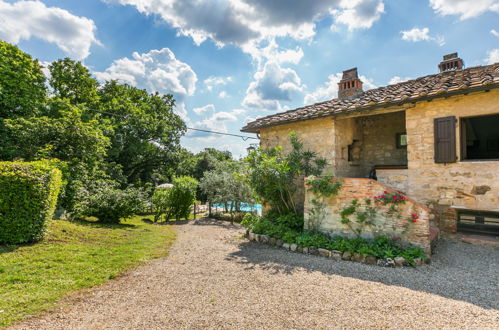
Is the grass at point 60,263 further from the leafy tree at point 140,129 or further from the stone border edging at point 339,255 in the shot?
the leafy tree at point 140,129

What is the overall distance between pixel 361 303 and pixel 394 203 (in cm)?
304

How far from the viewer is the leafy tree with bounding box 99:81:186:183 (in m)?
18.8

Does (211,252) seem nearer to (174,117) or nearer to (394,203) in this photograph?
(394,203)

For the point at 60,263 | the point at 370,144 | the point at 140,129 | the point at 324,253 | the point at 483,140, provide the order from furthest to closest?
1. the point at 140,129
2. the point at 483,140
3. the point at 370,144
4. the point at 324,253
5. the point at 60,263

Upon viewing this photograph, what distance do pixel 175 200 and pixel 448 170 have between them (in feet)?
42.2

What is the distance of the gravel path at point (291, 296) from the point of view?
316 cm

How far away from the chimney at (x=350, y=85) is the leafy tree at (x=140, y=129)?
50.2ft

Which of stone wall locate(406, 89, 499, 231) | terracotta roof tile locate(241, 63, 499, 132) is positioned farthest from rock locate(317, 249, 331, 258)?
terracotta roof tile locate(241, 63, 499, 132)

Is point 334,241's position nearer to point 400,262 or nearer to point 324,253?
point 324,253

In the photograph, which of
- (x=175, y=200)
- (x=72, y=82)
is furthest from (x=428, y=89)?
(x=72, y=82)

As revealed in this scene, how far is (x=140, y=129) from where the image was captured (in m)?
19.8

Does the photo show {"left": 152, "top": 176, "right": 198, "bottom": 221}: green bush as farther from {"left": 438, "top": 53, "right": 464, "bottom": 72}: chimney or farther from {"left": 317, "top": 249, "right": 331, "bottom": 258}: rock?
{"left": 438, "top": 53, "right": 464, "bottom": 72}: chimney

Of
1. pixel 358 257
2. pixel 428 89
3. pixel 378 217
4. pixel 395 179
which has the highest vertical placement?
pixel 428 89

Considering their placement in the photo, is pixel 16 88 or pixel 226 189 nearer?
pixel 16 88
